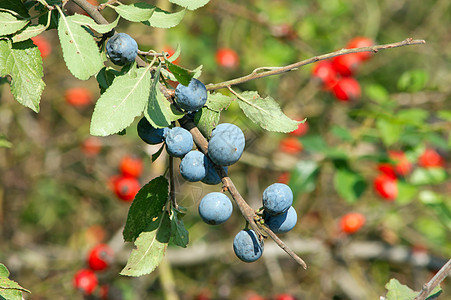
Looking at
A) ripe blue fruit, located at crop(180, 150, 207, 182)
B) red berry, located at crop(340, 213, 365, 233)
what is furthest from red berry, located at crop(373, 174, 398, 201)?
ripe blue fruit, located at crop(180, 150, 207, 182)

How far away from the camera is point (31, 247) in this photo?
3.27 metres

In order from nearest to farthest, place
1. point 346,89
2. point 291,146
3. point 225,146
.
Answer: point 225,146 → point 346,89 → point 291,146

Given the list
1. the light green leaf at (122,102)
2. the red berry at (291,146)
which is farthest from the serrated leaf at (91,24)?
the red berry at (291,146)

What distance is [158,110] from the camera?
98cm

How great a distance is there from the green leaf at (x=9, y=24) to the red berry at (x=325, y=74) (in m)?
2.59

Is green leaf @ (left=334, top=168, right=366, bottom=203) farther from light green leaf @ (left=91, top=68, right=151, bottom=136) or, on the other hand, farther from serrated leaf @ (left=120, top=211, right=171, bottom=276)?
light green leaf @ (left=91, top=68, right=151, bottom=136)

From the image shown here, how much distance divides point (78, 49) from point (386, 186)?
98.3 inches

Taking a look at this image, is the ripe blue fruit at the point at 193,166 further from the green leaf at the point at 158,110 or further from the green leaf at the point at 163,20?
the green leaf at the point at 163,20

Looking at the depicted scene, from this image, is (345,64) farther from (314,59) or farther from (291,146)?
(314,59)

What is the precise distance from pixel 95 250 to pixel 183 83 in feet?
6.81

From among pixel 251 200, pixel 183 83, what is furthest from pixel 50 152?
pixel 183 83

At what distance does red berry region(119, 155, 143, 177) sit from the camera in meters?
3.14

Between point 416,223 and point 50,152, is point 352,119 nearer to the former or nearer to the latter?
point 416,223

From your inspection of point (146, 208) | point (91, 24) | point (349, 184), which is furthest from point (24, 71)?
point (349, 184)
